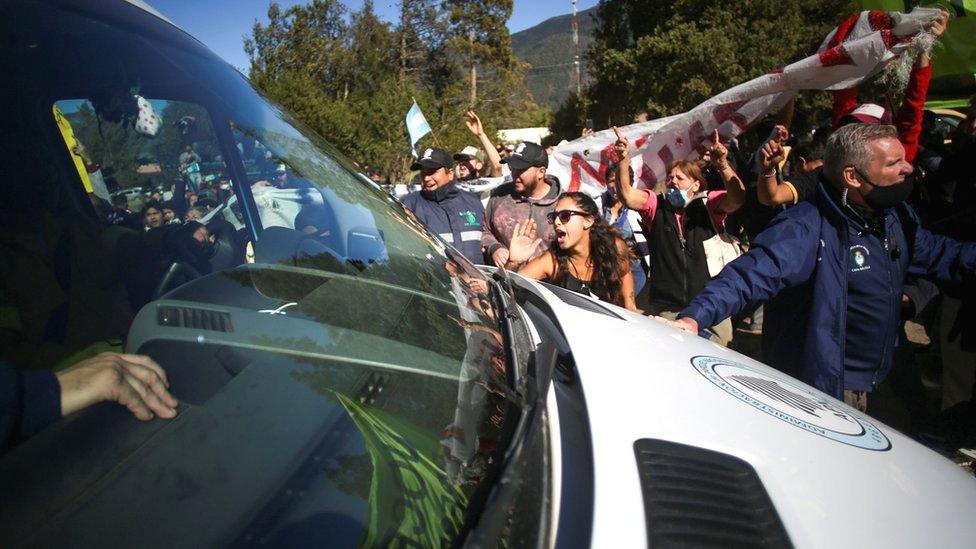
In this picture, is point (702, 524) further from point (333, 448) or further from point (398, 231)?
point (398, 231)

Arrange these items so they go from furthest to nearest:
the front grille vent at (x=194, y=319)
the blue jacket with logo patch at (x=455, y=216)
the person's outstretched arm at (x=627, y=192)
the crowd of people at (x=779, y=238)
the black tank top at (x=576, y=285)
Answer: the blue jacket with logo patch at (x=455, y=216), the person's outstretched arm at (x=627, y=192), the black tank top at (x=576, y=285), the crowd of people at (x=779, y=238), the front grille vent at (x=194, y=319)

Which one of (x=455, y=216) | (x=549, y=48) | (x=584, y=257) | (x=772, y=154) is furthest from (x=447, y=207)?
(x=549, y=48)

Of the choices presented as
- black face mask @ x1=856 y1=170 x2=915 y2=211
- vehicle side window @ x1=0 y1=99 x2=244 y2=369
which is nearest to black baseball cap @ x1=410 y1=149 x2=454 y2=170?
black face mask @ x1=856 y1=170 x2=915 y2=211

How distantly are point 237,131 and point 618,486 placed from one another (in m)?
1.49

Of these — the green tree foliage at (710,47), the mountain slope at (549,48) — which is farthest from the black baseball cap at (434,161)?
the mountain slope at (549,48)

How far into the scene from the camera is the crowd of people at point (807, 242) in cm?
250

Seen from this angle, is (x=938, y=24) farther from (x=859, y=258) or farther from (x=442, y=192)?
(x=442, y=192)

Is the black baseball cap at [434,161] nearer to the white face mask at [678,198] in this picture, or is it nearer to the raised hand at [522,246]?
the raised hand at [522,246]

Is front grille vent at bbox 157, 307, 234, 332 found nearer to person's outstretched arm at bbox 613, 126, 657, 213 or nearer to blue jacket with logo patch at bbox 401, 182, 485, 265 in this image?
blue jacket with logo patch at bbox 401, 182, 485, 265

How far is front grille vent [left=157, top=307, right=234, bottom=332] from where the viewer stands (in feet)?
3.35

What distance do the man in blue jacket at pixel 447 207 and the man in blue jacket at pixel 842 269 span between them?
222 centimetres

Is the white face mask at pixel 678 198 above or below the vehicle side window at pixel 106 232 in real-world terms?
below

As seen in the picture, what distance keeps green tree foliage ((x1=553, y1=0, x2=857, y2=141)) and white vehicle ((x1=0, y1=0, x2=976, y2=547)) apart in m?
19.6

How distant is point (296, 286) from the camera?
128 cm
